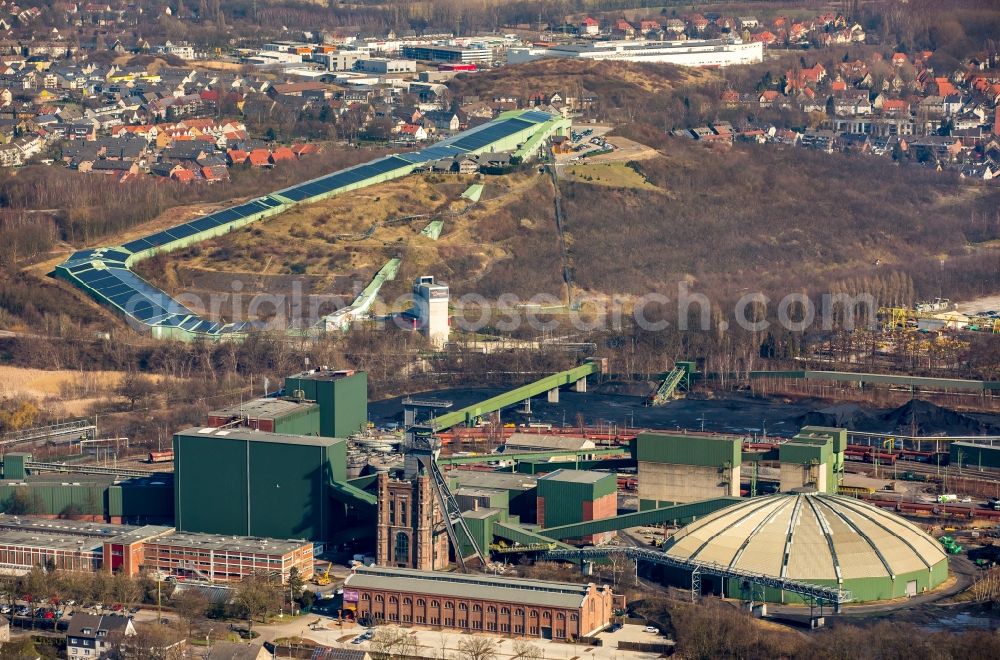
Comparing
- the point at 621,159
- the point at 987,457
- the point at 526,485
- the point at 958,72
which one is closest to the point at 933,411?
the point at 987,457

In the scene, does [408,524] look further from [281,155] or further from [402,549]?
[281,155]

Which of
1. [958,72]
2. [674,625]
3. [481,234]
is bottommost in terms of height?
[674,625]

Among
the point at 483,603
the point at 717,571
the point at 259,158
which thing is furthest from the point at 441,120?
the point at 483,603

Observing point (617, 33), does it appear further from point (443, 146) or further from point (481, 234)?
point (481, 234)

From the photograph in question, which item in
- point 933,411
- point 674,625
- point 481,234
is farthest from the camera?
point 481,234

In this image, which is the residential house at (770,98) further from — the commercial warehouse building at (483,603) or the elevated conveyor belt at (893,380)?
the commercial warehouse building at (483,603)

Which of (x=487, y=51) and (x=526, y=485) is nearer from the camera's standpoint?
(x=526, y=485)
